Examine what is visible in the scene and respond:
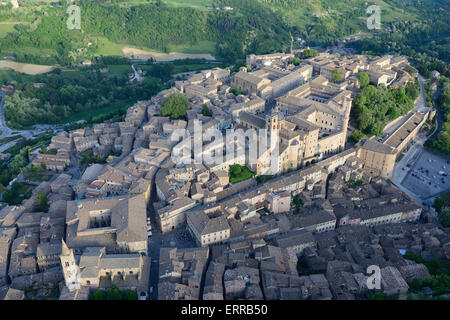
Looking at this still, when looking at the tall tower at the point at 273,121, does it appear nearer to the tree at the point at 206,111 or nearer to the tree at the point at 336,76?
the tree at the point at 206,111

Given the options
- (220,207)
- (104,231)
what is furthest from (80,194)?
(220,207)

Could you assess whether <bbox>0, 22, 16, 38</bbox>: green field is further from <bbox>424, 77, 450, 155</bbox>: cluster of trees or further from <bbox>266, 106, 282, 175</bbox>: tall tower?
<bbox>424, 77, 450, 155</bbox>: cluster of trees

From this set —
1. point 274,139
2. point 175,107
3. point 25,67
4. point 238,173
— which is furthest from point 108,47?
point 238,173

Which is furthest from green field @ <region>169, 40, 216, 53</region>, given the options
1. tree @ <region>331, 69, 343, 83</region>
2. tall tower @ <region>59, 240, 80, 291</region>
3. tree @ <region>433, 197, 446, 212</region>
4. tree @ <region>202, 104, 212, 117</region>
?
tall tower @ <region>59, 240, 80, 291</region>

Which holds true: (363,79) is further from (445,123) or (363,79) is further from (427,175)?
(427,175)

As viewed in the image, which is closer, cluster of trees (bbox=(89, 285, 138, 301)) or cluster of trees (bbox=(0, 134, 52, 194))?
cluster of trees (bbox=(89, 285, 138, 301))

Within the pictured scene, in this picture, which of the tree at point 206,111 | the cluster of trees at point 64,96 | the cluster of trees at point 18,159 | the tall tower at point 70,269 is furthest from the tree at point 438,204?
the cluster of trees at point 64,96

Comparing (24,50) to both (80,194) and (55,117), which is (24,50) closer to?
(55,117)
